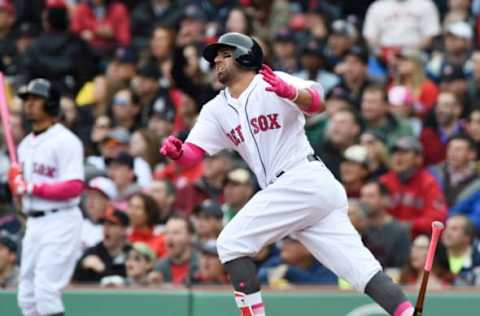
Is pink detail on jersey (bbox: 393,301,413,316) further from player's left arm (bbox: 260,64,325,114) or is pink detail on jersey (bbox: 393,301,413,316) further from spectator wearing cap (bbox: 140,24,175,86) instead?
spectator wearing cap (bbox: 140,24,175,86)

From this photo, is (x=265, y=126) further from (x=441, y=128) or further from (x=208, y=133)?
(x=441, y=128)

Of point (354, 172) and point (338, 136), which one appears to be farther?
point (338, 136)

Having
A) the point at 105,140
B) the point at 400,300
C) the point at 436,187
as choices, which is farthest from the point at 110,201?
the point at 400,300

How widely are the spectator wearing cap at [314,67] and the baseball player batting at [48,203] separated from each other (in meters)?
4.12

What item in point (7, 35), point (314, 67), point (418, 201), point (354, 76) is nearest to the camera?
point (418, 201)

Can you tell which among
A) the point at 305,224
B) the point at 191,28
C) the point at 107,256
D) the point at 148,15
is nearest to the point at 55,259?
the point at 107,256

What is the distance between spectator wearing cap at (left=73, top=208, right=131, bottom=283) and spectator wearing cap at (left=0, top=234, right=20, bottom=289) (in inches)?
19.8

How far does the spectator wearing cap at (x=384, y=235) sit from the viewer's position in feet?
36.4

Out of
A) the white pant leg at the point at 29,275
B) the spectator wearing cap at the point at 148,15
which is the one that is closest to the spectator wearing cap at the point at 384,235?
the white pant leg at the point at 29,275

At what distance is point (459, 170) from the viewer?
11750mm

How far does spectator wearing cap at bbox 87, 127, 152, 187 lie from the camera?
1278 centimetres

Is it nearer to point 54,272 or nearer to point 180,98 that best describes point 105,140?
point 180,98

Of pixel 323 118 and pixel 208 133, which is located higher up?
pixel 208 133

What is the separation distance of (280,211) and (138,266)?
11.6ft
